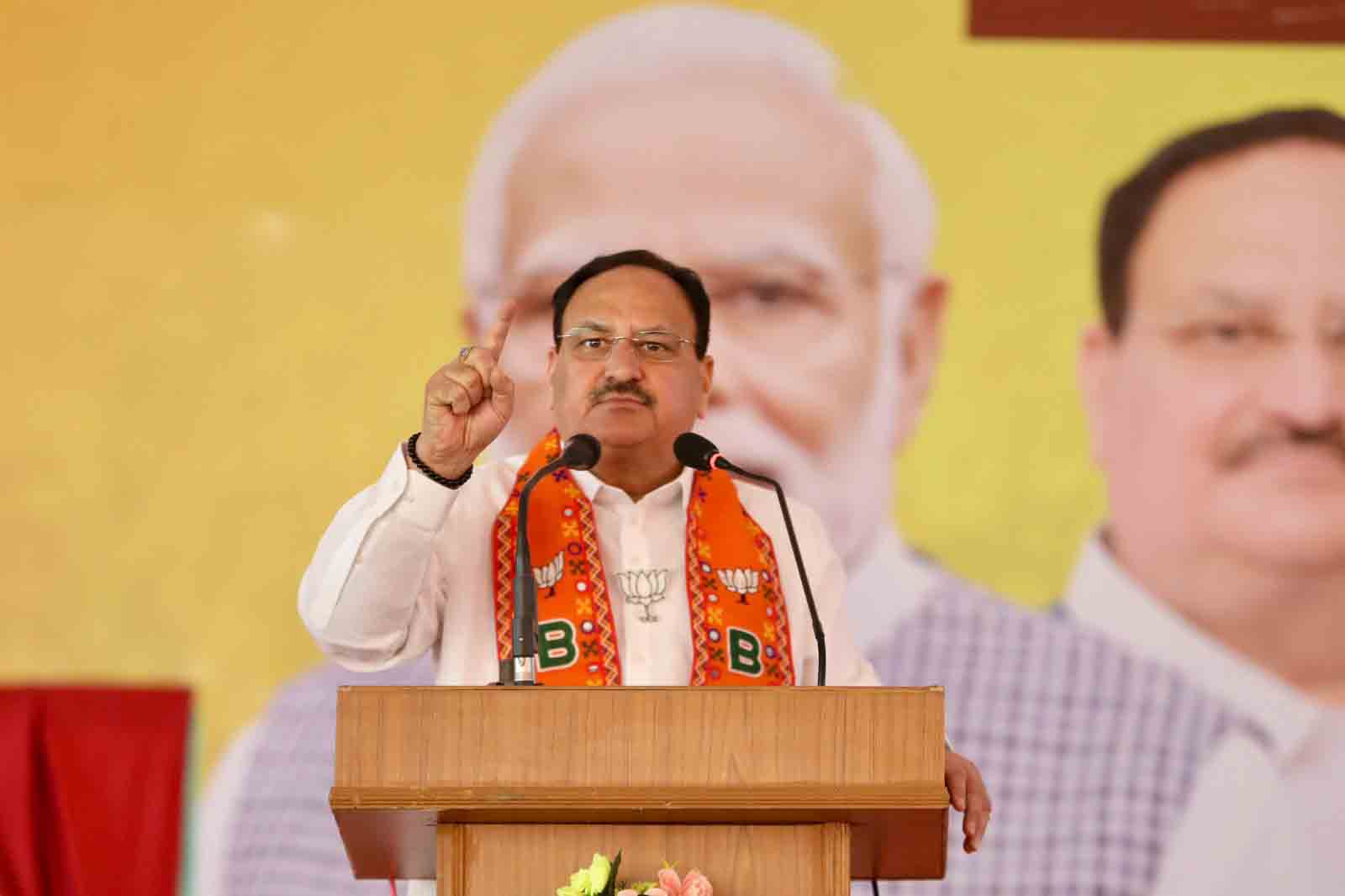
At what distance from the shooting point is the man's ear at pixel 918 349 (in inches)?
218

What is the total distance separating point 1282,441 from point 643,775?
3.43m

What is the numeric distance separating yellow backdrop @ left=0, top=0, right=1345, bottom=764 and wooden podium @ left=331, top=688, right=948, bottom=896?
2.86 m

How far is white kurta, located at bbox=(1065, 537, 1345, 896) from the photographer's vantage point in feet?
17.1

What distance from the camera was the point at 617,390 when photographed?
11.0 feet

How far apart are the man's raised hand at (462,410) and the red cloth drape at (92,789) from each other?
2.64 metres

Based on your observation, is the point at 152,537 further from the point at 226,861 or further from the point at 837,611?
the point at 837,611

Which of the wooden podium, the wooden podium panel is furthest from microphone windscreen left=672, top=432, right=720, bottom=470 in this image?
the wooden podium panel

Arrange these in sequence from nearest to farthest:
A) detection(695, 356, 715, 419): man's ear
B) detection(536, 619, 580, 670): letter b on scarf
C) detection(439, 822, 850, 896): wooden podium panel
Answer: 1. detection(439, 822, 850, 896): wooden podium panel
2. detection(536, 619, 580, 670): letter b on scarf
3. detection(695, 356, 715, 419): man's ear

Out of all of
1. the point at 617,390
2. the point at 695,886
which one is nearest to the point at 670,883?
the point at 695,886

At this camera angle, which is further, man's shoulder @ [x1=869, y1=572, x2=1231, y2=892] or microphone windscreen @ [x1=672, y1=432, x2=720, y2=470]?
man's shoulder @ [x1=869, y1=572, x2=1231, y2=892]

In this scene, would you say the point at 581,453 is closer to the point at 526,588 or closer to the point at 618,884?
the point at 526,588

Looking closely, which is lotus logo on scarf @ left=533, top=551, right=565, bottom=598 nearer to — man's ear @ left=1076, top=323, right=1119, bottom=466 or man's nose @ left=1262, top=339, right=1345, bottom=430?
man's ear @ left=1076, top=323, right=1119, bottom=466

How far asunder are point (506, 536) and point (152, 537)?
237cm

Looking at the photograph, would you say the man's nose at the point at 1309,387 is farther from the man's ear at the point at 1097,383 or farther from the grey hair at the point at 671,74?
the grey hair at the point at 671,74
